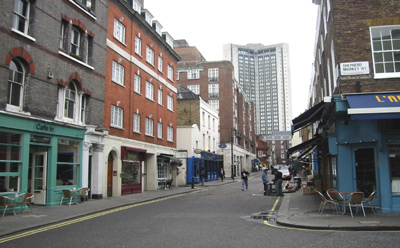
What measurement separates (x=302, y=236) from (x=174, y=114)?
2597 cm

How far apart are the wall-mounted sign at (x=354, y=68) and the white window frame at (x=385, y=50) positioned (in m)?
0.34

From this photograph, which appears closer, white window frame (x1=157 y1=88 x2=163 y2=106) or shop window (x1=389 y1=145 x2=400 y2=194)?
shop window (x1=389 y1=145 x2=400 y2=194)

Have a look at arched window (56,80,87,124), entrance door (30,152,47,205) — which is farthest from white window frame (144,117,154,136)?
entrance door (30,152,47,205)

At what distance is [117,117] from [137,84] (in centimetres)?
401

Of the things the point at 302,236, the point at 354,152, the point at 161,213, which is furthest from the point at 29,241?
the point at 354,152

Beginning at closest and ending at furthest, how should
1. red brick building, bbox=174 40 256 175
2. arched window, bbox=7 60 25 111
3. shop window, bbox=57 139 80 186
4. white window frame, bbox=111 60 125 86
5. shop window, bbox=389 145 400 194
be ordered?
shop window, bbox=389 145 400 194 < arched window, bbox=7 60 25 111 < shop window, bbox=57 139 80 186 < white window frame, bbox=111 60 125 86 < red brick building, bbox=174 40 256 175

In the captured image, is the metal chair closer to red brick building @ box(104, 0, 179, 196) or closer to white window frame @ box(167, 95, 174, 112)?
red brick building @ box(104, 0, 179, 196)

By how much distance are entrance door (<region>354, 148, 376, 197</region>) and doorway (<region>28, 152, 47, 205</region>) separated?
12978 mm

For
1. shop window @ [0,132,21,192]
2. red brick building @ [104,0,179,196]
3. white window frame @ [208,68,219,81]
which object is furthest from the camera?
white window frame @ [208,68,219,81]

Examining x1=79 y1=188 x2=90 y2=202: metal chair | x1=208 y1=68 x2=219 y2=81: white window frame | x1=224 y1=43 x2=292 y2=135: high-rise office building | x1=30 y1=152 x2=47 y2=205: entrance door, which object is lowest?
x1=79 y1=188 x2=90 y2=202: metal chair

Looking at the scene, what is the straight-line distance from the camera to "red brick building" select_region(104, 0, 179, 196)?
72.7 feet

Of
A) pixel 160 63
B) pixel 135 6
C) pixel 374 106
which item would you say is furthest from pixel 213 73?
pixel 374 106

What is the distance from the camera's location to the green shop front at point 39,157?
13852mm

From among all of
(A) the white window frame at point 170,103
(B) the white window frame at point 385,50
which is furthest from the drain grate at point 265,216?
(A) the white window frame at point 170,103
